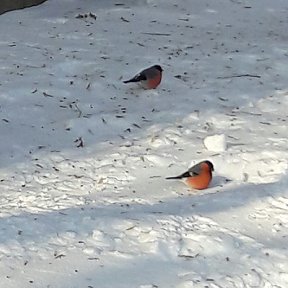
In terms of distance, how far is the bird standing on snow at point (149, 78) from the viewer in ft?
19.1

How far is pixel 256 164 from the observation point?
4523 millimetres

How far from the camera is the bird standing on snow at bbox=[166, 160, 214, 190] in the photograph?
13.9ft

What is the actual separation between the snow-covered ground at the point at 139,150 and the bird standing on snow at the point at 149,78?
0.05 metres

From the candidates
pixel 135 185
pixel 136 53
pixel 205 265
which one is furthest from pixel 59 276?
pixel 136 53

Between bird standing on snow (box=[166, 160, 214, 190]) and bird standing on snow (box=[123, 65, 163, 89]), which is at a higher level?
bird standing on snow (box=[166, 160, 214, 190])

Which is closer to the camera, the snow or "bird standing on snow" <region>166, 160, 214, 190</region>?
"bird standing on snow" <region>166, 160, 214, 190</region>

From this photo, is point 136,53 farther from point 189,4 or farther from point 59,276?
point 59,276

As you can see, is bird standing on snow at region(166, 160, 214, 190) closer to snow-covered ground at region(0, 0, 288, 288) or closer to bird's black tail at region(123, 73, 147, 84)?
snow-covered ground at region(0, 0, 288, 288)

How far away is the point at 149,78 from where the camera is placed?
584cm

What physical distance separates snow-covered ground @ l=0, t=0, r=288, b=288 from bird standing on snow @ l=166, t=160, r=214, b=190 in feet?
0.18

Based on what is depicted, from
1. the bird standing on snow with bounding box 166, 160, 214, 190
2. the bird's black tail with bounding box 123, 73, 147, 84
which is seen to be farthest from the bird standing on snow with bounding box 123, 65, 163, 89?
the bird standing on snow with bounding box 166, 160, 214, 190

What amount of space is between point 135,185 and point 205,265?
90cm

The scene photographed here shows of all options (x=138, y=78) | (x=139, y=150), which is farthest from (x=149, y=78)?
(x=139, y=150)

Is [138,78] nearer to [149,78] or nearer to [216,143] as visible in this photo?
[149,78]
